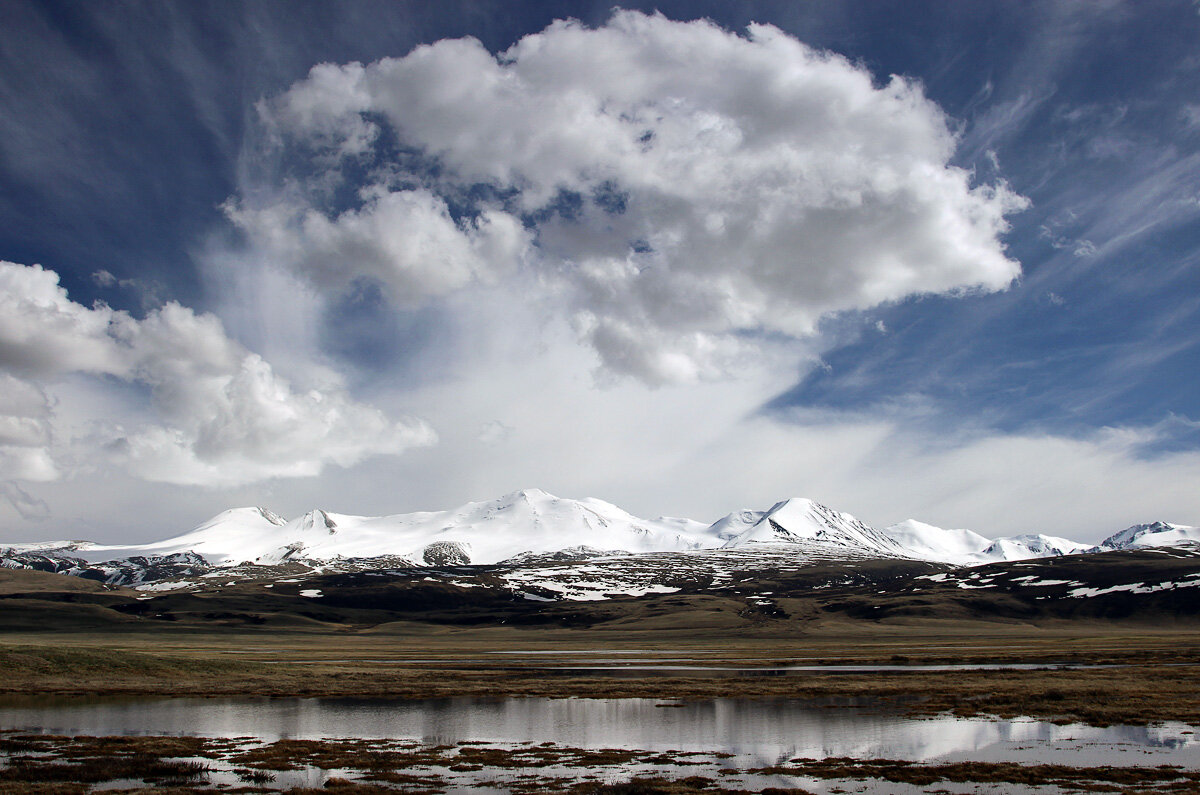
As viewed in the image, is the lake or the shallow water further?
the shallow water

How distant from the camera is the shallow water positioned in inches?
1427

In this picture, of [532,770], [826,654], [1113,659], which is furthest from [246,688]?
[1113,659]

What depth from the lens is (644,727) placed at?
152 feet

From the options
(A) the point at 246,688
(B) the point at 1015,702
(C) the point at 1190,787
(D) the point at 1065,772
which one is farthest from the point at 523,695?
(C) the point at 1190,787

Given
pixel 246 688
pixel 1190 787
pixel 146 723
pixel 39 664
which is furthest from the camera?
pixel 39 664

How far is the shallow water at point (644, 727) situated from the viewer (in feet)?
119

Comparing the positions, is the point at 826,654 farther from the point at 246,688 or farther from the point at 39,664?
the point at 39,664

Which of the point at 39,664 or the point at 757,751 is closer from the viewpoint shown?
the point at 757,751

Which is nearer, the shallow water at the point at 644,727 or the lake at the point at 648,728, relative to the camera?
the lake at the point at 648,728

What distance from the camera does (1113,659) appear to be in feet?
304

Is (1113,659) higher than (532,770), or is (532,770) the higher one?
(532,770)

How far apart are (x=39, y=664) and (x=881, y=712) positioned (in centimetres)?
7941

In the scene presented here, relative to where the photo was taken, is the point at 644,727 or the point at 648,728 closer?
the point at 648,728

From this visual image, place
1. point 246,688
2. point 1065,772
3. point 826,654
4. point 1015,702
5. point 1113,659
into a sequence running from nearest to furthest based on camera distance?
point 1065,772 → point 1015,702 → point 246,688 → point 1113,659 → point 826,654
